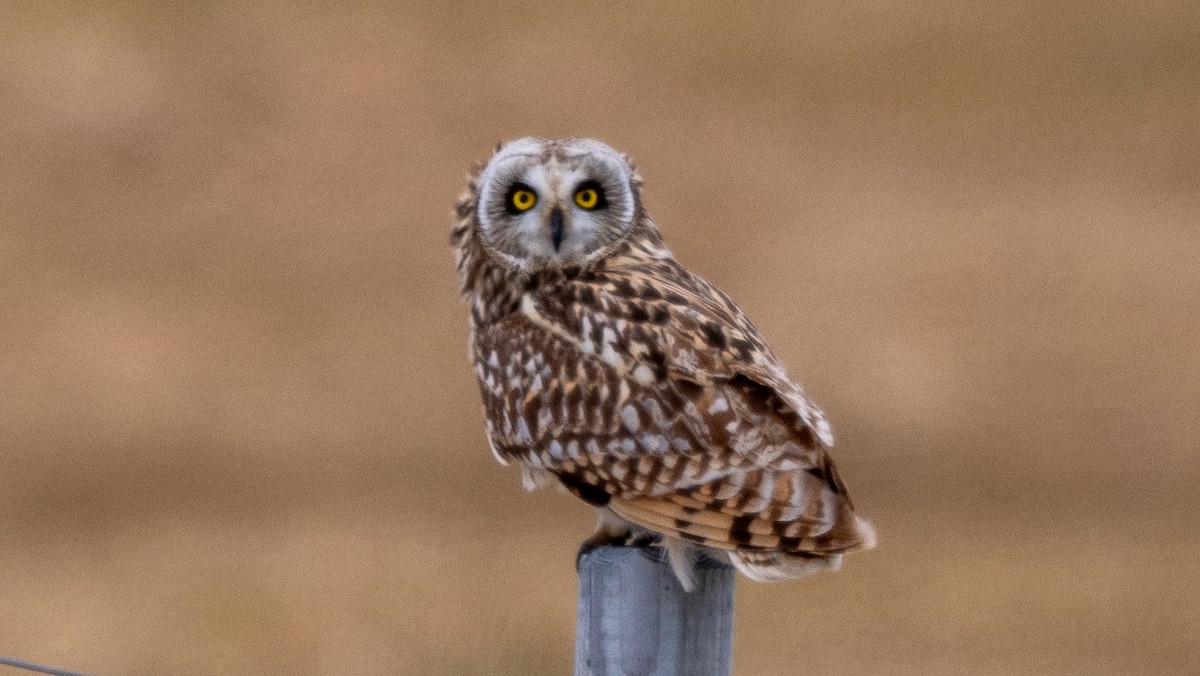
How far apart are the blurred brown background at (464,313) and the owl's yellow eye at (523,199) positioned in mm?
3342

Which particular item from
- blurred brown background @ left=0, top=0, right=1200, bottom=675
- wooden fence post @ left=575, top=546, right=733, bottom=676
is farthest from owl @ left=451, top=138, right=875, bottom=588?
blurred brown background @ left=0, top=0, right=1200, bottom=675

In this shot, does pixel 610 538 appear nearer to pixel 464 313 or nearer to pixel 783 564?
pixel 783 564

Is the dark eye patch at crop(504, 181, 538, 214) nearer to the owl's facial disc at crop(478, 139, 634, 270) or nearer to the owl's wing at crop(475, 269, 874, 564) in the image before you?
the owl's facial disc at crop(478, 139, 634, 270)

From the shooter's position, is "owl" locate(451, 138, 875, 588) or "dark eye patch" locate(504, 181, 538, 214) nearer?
"owl" locate(451, 138, 875, 588)

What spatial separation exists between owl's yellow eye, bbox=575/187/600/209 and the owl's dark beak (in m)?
0.07

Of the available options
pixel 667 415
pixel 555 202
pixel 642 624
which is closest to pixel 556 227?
pixel 555 202

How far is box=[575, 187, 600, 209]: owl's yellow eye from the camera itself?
541cm

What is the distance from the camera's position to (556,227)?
17.7 ft

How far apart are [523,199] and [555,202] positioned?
0.10 meters

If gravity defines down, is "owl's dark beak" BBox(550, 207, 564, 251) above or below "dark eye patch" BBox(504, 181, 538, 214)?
below

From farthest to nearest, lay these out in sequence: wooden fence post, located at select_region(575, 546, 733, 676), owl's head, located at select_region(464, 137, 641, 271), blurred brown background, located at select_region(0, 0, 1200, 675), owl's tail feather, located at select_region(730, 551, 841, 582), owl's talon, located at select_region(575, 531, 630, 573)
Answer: blurred brown background, located at select_region(0, 0, 1200, 675)
owl's head, located at select_region(464, 137, 641, 271)
owl's talon, located at select_region(575, 531, 630, 573)
owl's tail feather, located at select_region(730, 551, 841, 582)
wooden fence post, located at select_region(575, 546, 733, 676)

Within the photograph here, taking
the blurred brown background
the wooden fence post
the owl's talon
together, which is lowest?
the wooden fence post

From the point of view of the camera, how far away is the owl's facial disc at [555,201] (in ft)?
17.6

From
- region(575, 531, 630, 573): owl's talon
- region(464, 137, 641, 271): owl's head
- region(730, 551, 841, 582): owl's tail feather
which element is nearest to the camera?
region(730, 551, 841, 582): owl's tail feather
